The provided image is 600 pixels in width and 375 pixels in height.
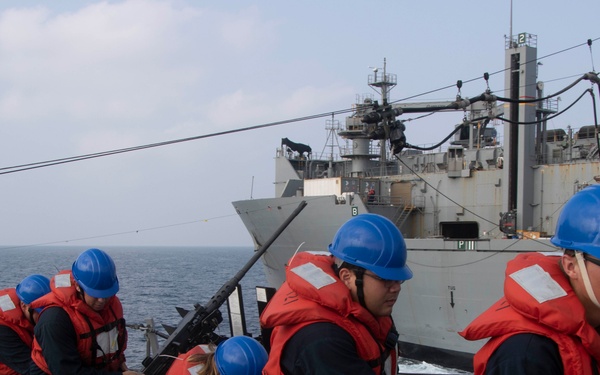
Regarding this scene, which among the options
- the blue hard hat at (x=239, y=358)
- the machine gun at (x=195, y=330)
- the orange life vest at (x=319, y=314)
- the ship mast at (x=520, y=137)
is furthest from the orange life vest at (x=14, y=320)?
the ship mast at (x=520, y=137)

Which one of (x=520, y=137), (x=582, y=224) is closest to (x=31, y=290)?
(x=582, y=224)

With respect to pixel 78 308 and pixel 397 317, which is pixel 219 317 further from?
pixel 397 317

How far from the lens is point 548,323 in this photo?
6.41 ft

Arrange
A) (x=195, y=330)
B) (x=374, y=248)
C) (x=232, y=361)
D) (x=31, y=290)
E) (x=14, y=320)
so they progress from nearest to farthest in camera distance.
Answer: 1. (x=374, y=248)
2. (x=232, y=361)
3. (x=14, y=320)
4. (x=31, y=290)
5. (x=195, y=330)

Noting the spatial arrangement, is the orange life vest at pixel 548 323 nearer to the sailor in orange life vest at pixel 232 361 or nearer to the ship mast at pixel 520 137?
the sailor in orange life vest at pixel 232 361

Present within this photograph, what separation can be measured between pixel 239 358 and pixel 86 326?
152cm

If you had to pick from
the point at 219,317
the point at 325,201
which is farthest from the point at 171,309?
the point at 219,317

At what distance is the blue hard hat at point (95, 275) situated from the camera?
166 inches

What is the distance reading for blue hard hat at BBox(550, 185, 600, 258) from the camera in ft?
6.48

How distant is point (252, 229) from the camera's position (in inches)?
906

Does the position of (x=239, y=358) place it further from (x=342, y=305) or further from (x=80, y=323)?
(x=80, y=323)

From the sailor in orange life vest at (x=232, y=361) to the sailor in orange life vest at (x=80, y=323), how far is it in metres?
0.83

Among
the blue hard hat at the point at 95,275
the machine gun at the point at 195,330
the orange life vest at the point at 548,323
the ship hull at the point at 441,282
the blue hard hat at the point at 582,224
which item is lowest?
the ship hull at the point at 441,282

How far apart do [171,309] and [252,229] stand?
11726 millimetres
